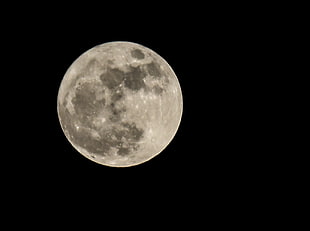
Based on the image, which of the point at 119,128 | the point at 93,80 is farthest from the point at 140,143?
the point at 93,80

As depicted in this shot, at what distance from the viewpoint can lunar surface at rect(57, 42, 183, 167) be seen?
497 centimetres

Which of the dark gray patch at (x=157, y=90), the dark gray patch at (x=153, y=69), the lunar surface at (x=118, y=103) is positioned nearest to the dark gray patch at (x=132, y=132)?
the lunar surface at (x=118, y=103)

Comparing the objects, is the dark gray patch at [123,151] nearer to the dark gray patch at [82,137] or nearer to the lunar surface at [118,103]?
the lunar surface at [118,103]

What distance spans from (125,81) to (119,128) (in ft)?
2.03

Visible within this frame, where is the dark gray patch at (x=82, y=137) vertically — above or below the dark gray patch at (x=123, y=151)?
above

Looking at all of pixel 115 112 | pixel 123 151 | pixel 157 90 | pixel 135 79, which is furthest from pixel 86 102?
pixel 157 90

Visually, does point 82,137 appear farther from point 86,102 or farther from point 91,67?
point 91,67

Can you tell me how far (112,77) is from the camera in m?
4.98

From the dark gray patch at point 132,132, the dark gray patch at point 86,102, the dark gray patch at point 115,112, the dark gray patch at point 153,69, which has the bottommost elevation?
the dark gray patch at point 132,132

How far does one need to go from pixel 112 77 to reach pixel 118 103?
1.14ft

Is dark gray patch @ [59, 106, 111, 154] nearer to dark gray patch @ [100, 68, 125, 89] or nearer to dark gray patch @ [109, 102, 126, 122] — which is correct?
dark gray patch @ [109, 102, 126, 122]

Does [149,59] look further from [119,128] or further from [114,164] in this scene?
[114,164]

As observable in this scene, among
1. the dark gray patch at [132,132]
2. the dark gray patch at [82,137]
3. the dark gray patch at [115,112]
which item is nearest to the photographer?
the dark gray patch at [115,112]

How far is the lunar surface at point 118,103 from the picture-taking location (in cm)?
497
